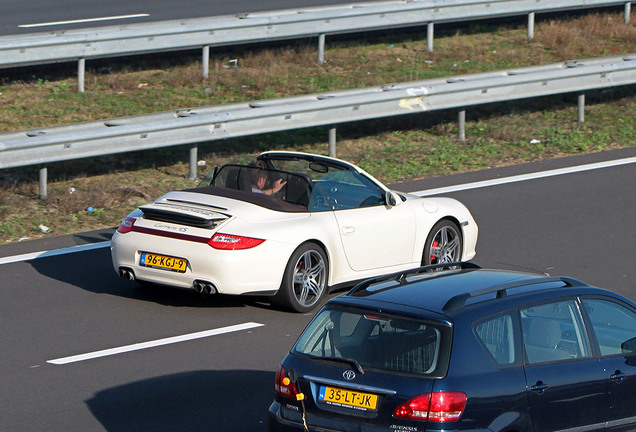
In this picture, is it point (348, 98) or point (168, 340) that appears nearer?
point (168, 340)

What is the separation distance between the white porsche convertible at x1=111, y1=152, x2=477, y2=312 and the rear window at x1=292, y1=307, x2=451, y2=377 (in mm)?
3334

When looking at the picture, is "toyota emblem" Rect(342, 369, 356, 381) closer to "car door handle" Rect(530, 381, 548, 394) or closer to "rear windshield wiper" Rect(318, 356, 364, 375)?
"rear windshield wiper" Rect(318, 356, 364, 375)

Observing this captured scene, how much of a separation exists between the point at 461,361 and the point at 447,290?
645 mm

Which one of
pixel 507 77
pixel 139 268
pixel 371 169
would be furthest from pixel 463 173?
pixel 139 268

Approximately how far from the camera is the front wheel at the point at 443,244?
10727mm

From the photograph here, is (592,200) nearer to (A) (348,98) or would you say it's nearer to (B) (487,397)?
(A) (348,98)

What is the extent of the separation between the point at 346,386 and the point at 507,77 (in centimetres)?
1250

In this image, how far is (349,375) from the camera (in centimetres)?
546

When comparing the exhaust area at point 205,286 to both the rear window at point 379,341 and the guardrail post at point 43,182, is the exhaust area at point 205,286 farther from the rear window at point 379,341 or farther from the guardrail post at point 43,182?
the guardrail post at point 43,182

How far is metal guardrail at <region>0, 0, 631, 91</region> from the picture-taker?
629 inches

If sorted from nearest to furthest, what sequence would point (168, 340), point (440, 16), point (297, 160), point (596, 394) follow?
point (596, 394), point (168, 340), point (297, 160), point (440, 16)

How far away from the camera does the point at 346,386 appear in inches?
214

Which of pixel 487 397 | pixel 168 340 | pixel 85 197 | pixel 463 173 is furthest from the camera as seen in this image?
pixel 463 173

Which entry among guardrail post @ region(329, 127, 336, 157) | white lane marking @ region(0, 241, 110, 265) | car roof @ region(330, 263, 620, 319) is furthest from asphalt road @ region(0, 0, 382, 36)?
car roof @ region(330, 263, 620, 319)
